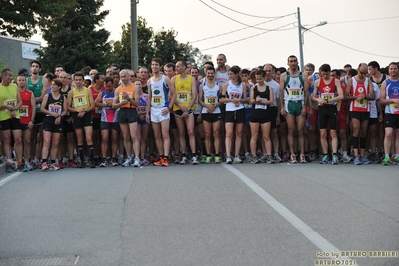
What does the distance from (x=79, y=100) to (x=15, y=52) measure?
152 feet

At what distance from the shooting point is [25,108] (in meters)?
13.8

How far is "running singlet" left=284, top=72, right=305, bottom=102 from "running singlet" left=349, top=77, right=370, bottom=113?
3.77 ft

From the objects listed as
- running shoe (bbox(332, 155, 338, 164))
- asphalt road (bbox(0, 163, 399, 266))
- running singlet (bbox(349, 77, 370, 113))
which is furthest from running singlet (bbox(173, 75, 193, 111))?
running singlet (bbox(349, 77, 370, 113))

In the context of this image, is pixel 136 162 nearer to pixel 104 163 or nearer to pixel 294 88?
pixel 104 163

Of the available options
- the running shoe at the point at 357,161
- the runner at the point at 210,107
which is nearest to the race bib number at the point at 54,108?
the runner at the point at 210,107

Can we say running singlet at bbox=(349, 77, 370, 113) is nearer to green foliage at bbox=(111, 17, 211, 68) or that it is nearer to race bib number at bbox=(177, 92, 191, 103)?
race bib number at bbox=(177, 92, 191, 103)

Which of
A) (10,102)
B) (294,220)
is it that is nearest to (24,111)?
(10,102)

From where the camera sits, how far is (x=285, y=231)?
6949 mm

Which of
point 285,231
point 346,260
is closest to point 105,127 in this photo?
point 285,231

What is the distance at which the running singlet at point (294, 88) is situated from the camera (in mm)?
14250

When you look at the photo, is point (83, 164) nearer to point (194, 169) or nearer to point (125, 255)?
point (194, 169)

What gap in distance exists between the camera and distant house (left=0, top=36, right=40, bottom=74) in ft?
183

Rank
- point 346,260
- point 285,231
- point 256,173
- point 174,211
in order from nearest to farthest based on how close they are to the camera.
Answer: point 346,260 < point 285,231 < point 174,211 < point 256,173

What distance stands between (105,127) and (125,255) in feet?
27.8
